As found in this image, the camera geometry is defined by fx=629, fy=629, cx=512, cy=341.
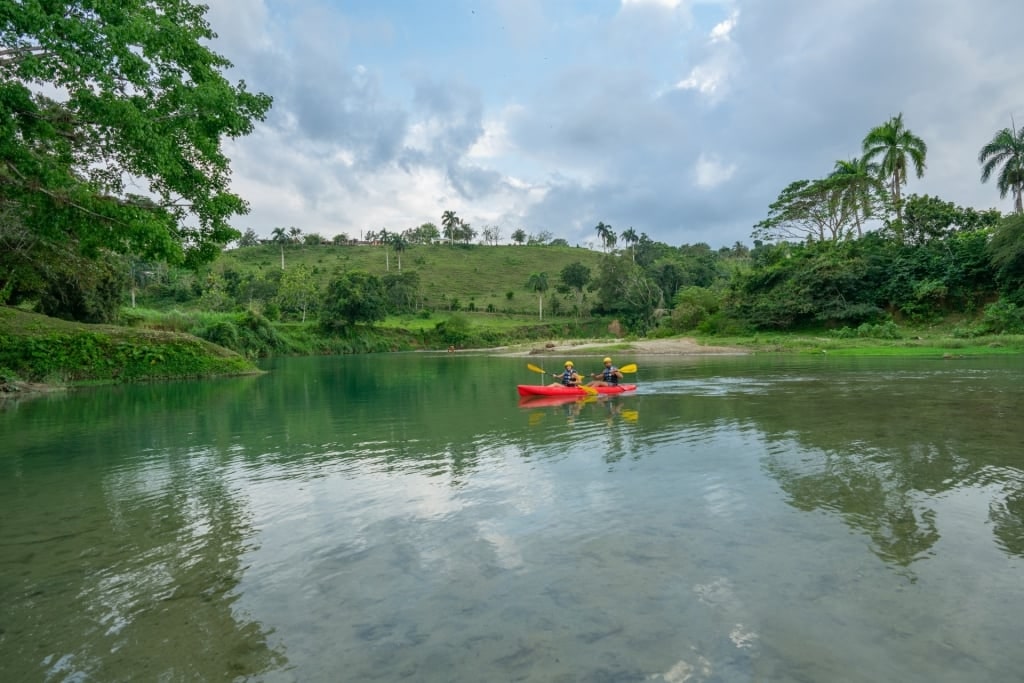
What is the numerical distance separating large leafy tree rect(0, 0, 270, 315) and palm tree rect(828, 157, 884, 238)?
62.5 meters

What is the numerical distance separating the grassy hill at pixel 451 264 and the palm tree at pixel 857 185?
54.7 m

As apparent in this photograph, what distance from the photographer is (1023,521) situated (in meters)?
8.51

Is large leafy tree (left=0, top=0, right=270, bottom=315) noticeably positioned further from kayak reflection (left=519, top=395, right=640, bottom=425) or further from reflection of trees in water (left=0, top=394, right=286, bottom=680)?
kayak reflection (left=519, top=395, right=640, bottom=425)

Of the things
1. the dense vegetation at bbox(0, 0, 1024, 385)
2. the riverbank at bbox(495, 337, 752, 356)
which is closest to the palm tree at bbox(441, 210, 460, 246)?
the dense vegetation at bbox(0, 0, 1024, 385)

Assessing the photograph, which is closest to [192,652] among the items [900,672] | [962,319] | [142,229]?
[900,672]

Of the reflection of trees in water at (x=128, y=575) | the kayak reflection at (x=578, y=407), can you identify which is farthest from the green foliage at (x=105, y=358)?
the kayak reflection at (x=578, y=407)

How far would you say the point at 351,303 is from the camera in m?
80.0

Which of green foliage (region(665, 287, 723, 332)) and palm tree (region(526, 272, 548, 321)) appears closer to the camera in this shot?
green foliage (region(665, 287, 723, 332))

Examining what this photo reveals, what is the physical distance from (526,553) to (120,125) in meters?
11.3

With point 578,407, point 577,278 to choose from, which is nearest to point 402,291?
point 577,278

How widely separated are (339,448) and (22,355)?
25397 millimetres

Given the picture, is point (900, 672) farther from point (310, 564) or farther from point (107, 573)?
point (107, 573)

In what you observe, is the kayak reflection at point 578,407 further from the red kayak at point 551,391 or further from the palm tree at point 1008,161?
the palm tree at point 1008,161

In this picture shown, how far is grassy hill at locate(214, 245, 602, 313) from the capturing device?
114125 mm
